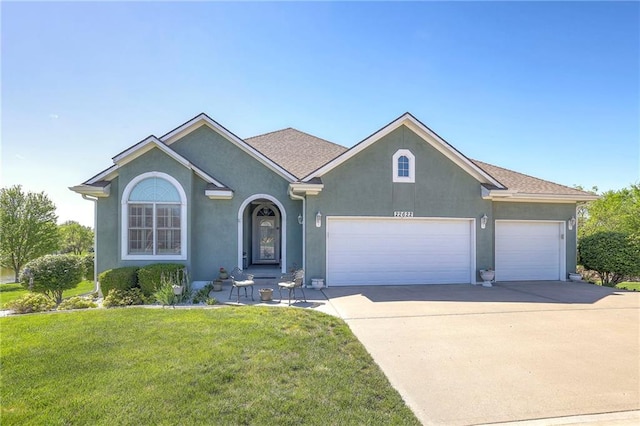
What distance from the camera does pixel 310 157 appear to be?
15562 mm

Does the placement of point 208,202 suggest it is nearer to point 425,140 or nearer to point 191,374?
point 191,374

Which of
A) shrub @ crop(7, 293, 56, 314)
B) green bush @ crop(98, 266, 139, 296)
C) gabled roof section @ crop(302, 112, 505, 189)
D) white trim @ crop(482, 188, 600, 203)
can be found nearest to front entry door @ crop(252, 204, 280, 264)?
gabled roof section @ crop(302, 112, 505, 189)

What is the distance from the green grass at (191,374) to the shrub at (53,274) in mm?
3165

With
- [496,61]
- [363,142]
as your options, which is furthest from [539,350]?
[496,61]

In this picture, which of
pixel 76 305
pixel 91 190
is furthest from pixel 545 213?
pixel 91 190

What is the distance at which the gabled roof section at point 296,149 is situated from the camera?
47.4 feet

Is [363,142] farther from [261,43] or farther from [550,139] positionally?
[550,139]

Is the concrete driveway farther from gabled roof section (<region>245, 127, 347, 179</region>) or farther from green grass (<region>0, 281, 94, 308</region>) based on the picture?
green grass (<region>0, 281, 94, 308</region>)

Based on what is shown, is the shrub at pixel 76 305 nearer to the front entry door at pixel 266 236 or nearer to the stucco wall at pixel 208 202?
the stucco wall at pixel 208 202

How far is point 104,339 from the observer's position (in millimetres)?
5840

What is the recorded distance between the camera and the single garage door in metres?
11.7

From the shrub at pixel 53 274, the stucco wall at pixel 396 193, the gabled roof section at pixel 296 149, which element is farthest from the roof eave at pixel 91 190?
the stucco wall at pixel 396 193

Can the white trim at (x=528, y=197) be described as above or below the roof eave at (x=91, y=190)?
below

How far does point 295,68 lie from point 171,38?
16.2ft
